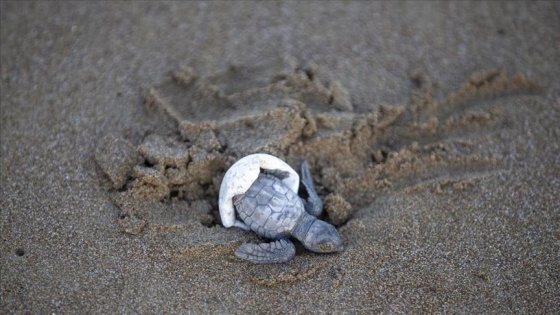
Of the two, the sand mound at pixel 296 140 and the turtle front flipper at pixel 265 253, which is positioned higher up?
the sand mound at pixel 296 140

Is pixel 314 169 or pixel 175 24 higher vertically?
pixel 175 24

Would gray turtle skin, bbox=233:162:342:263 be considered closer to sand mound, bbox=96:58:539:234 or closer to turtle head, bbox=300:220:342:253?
turtle head, bbox=300:220:342:253

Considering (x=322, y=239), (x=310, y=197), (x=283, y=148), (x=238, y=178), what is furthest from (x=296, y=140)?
(x=322, y=239)

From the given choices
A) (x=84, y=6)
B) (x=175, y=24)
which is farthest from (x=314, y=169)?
(x=84, y=6)

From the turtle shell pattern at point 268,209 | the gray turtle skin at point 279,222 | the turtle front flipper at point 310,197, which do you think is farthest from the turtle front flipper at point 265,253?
the turtle front flipper at point 310,197

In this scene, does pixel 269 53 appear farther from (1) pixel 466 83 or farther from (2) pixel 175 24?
(1) pixel 466 83

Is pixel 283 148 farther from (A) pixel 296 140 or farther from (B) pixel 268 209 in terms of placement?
(B) pixel 268 209

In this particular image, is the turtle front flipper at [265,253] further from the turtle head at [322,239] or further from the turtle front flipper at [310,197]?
the turtle front flipper at [310,197]
